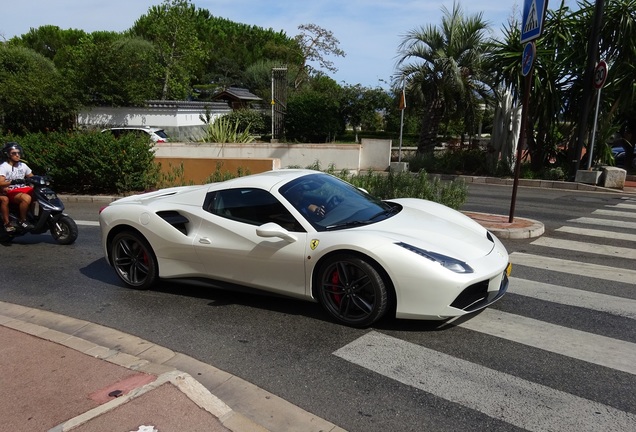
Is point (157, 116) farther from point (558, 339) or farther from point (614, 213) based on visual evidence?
point (558, 339)

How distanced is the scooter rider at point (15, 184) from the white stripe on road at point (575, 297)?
23.2 ft

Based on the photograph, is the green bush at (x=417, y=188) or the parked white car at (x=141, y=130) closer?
the green bush at (x=417, y=188)

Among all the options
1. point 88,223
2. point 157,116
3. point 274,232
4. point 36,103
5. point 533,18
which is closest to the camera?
point 274,232

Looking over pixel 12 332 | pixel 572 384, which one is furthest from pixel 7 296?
pixel 572 384

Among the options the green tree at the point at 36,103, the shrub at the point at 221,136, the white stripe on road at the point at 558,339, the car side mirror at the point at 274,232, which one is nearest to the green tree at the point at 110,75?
the green tree at the point at 36,103

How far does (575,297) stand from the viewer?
16.3 feet

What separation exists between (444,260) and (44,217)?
6333 mm

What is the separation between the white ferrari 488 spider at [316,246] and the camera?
12.7 feet

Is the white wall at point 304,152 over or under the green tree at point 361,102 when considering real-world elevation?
under

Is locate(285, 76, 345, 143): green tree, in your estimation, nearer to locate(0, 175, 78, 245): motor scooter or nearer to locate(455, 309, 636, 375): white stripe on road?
locate(0, 175, 78, 245): motor scooter

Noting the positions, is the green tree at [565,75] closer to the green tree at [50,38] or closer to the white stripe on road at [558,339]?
the white stripe on road at [558,339]

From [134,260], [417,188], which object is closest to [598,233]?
[417,188]

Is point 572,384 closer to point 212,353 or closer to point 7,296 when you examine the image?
point 212,353

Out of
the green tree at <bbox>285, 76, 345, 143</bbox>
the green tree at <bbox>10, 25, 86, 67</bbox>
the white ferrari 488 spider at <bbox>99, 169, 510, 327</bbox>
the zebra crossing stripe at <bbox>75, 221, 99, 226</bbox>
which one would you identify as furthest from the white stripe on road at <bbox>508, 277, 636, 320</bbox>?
the green tree at <bbox>10, 25, 86, 67</bbox>
